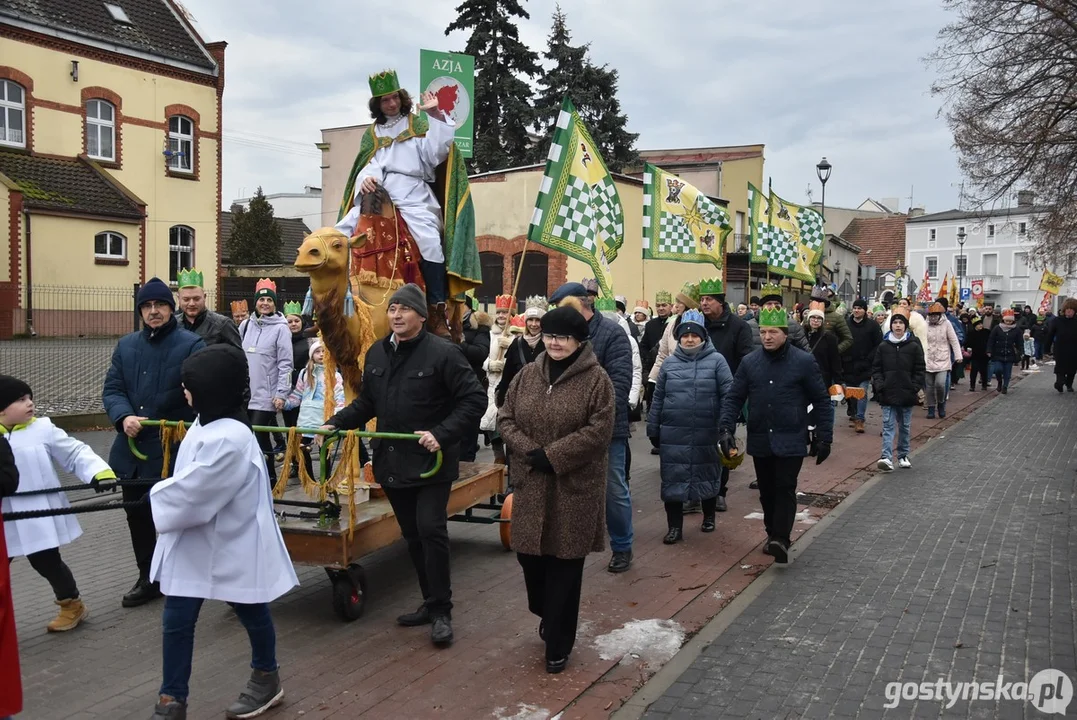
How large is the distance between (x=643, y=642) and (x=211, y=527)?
264 centimetres

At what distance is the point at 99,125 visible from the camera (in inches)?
1158

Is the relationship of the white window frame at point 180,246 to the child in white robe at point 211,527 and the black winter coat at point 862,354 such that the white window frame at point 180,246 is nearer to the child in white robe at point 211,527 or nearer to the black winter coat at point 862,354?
the black winter coat at point 862,354

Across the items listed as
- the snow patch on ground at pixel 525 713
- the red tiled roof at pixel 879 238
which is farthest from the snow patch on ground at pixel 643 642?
the red tiled roof at pixel 879 238

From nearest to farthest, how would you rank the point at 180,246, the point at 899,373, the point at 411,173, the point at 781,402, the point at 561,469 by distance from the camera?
the point at 561,469
the point at 781,402
the point at 411,173
the point at 899,373
the point at 180,246

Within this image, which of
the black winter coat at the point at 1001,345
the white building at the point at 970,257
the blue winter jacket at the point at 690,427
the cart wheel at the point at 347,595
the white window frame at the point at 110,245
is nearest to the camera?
the cart wheel at the point at 347,595

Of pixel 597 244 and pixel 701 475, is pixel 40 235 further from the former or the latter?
pixel 701 475

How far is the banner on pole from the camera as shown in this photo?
21844 mm

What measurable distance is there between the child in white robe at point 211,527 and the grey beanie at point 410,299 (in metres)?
1.39

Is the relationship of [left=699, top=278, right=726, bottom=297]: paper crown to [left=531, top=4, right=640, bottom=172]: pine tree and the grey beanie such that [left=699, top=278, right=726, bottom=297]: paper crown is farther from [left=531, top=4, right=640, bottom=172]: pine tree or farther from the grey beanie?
[left=531, top=4, right=640, bottom=172]: pine tree

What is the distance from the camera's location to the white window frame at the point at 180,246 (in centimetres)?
3080

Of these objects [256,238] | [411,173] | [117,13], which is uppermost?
[117,13]

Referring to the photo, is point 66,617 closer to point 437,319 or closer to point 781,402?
point 437,319

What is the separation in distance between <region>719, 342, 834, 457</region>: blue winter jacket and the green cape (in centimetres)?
242

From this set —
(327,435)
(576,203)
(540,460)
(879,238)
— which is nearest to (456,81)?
(576,203)
